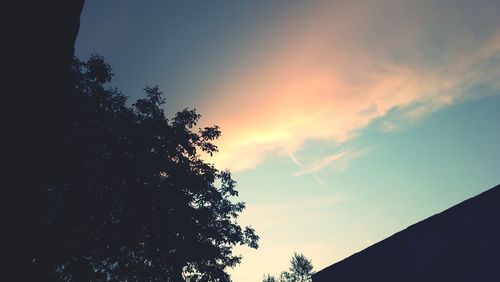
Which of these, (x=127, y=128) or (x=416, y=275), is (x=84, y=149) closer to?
(x=127, y=128)

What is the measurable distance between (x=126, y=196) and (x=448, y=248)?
16145 mm

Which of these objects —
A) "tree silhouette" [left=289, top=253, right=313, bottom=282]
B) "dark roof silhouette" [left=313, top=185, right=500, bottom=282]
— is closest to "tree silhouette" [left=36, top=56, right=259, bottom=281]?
"dark roof silhouette" [left=313, top=185, right=500, bottom=282]

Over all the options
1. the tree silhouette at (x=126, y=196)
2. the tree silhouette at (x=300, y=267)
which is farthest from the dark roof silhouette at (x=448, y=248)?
the tree silhouette at (x=300, y=267)

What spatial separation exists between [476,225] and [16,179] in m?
14.7

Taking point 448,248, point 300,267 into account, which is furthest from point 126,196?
point 300,267

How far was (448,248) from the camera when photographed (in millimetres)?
12234

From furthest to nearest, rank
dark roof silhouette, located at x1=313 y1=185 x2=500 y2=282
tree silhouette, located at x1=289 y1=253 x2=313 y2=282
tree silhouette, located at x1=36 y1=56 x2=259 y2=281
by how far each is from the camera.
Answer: tree silhouette, located at x1=289 y1=253 x2=313 y2=282 → tree silhouette, located at x1=36 y1=56 x2=259 y2=281 → dark roof silhouette, located at x1=313 y1=185 x2=500 y2=282

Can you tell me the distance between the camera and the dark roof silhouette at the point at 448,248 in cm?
1137

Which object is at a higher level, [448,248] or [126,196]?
[126,196]

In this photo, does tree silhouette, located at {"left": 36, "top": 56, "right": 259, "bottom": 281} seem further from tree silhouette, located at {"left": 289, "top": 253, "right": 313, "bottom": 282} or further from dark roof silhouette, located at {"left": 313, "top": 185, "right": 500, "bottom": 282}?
tree silhouette, located at {"left": 289, "top": 253, "right": 313, "bottom": 282}

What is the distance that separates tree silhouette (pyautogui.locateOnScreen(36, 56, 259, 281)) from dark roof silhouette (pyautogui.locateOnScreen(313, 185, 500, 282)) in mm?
10899

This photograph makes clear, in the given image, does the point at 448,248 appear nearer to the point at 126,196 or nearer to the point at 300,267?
the point at 126,196

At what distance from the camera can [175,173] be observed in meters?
19.8

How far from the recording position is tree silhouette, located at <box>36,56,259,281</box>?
1463 centimetres
